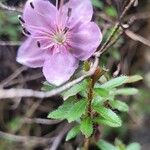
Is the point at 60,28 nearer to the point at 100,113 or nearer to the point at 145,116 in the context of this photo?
the point at 100,113

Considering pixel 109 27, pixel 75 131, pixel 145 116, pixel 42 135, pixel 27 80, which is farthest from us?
pixel 145 116

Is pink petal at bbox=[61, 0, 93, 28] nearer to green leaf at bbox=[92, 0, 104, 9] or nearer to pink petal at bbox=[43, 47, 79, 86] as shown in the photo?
pink petal at bbox=[43, 47, 79, 86]

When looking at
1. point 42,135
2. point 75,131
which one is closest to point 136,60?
point 42,135

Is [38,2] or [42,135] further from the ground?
[38,2]

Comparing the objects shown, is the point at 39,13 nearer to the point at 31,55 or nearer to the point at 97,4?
the point at 31,55

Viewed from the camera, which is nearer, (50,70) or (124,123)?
(50,70)

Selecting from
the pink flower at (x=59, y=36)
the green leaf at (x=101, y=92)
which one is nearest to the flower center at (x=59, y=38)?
the pink flower at (x=59, y=36)

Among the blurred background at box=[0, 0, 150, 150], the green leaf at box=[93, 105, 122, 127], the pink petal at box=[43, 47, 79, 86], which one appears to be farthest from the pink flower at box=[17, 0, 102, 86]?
the blurred background at box=[0, 0, 150, 150]
